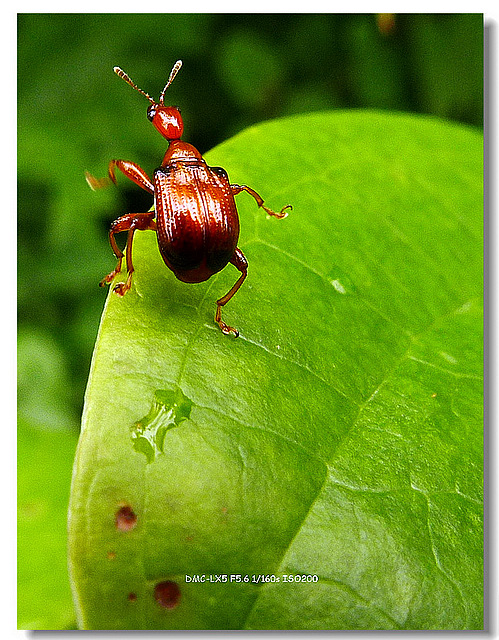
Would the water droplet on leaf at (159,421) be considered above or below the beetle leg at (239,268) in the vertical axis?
below

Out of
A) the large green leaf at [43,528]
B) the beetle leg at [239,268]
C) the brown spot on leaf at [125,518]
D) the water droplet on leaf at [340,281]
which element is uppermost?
the beetle leg at [239,268]

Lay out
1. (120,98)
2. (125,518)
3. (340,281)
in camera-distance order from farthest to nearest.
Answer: (120,98)
(340,281)
(125,518)

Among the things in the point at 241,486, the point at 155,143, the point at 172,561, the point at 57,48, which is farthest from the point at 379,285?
the point at 57,48

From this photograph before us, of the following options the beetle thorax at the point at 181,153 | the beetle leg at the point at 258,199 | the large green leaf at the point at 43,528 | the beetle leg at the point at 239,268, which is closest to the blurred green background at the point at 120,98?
the large green leaf at the point at 43,528

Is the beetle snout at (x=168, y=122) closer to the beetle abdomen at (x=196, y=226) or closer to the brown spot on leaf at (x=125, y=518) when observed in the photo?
the beetle abdomen at (x=196, y=226)

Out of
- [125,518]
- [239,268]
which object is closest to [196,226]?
[239,268]

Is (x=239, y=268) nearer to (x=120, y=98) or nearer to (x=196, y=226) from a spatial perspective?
(x=196, y=226)

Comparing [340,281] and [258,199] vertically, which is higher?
[258,199]

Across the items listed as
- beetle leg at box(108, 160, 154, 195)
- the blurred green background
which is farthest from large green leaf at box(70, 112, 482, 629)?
the blurred green background
